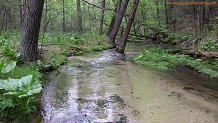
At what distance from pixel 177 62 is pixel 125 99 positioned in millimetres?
4782

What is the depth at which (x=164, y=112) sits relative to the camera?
13.0 ft

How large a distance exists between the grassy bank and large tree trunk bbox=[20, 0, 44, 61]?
14.6 ft

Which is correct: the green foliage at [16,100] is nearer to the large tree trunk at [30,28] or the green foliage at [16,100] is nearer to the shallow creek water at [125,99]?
the shallow creek water at [125,99]

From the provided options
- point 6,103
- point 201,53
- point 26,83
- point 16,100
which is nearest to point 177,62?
point 201,53

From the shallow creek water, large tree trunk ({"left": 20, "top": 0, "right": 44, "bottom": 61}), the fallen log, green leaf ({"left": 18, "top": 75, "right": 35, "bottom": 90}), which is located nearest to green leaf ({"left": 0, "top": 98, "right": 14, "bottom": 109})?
green leaf ({"left": 18, "top": 75, "right": 35, "bottom": 90})

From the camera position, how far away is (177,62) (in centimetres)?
870

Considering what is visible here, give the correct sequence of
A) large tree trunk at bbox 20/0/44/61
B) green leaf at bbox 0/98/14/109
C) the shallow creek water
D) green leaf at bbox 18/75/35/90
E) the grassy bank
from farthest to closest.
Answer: the grassy bank, large tree trunk at bbox 20/0/44/61, the shallow creek water, green leaf at bbox 18/75/35/90, green leaf at bbox 0/98/14/109

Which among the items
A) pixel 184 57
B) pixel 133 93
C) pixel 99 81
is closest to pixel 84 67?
pixel 99 81

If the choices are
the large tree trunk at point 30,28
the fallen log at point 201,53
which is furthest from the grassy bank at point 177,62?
the large tree trunk at point 30,28

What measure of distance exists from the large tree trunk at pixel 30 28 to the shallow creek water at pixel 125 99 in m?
0.98

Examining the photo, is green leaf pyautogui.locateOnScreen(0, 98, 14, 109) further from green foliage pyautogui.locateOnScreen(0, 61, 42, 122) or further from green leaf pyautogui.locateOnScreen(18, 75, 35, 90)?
Result: green leaf pyautogui.locateOnScreen(18, 75, 35, 90)

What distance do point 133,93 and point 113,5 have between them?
1584cm

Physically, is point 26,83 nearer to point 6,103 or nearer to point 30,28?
point 6,103

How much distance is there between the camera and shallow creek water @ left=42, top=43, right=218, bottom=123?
12.2 ft
